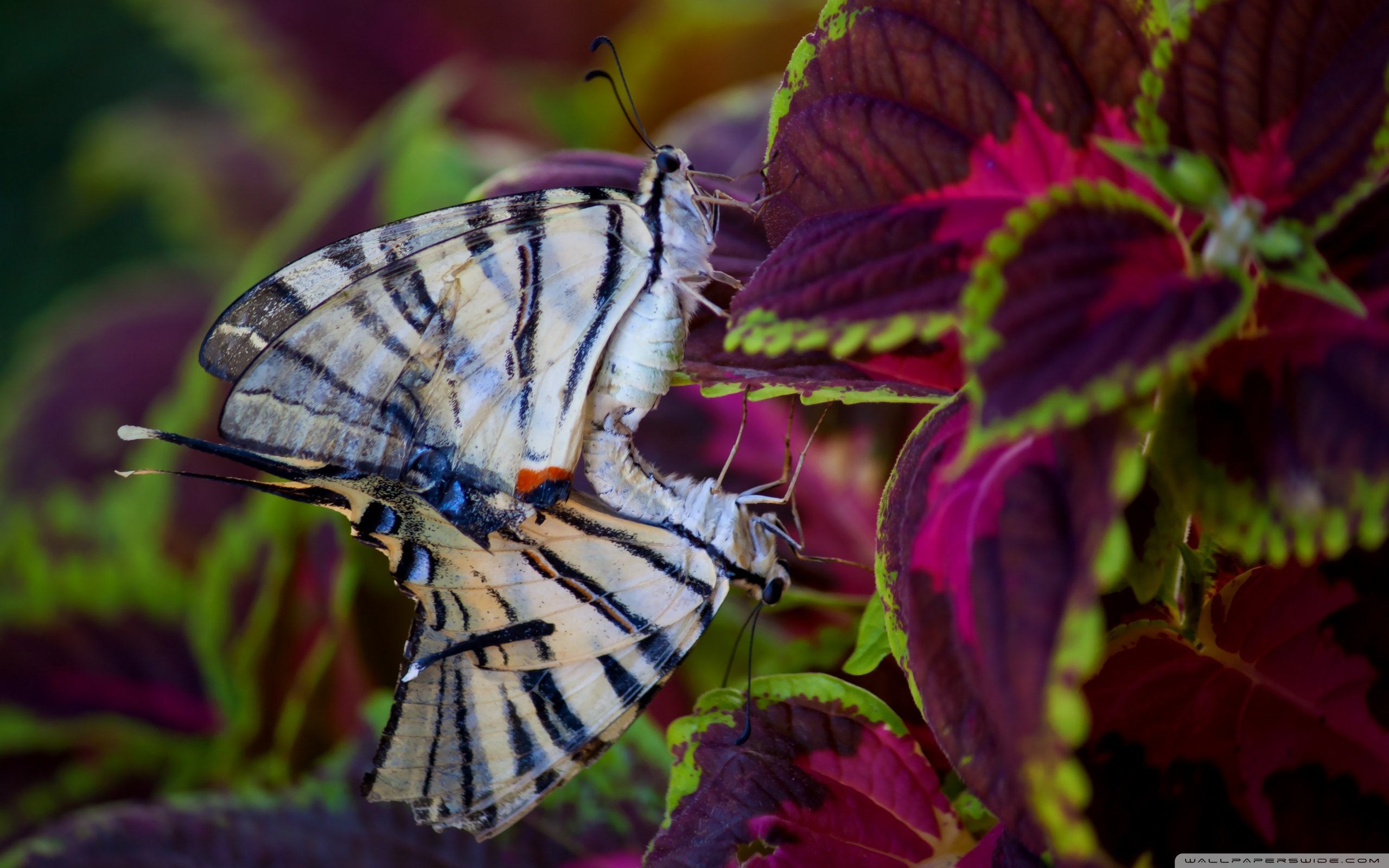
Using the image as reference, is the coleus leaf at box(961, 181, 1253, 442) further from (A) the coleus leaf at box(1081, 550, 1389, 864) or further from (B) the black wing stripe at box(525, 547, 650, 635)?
(B) the black wing stripe at box(525, 547, 650, 635)

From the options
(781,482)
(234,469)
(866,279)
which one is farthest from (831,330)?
(234,469)

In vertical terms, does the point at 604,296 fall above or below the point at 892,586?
above

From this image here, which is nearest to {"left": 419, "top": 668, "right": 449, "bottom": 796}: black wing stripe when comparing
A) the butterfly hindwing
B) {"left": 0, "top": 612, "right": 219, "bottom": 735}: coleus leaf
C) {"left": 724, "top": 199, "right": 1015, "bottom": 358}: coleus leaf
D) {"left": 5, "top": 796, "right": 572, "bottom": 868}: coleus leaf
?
the butterfly hindwing

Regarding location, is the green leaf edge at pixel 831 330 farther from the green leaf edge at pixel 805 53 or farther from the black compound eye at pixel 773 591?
the black compound eye at pixel 773 591

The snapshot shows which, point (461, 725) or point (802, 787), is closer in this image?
point (802, 787)

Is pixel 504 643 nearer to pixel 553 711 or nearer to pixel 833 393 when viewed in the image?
pixel 553 711

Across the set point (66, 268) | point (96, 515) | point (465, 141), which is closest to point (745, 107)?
point (465, 141)
